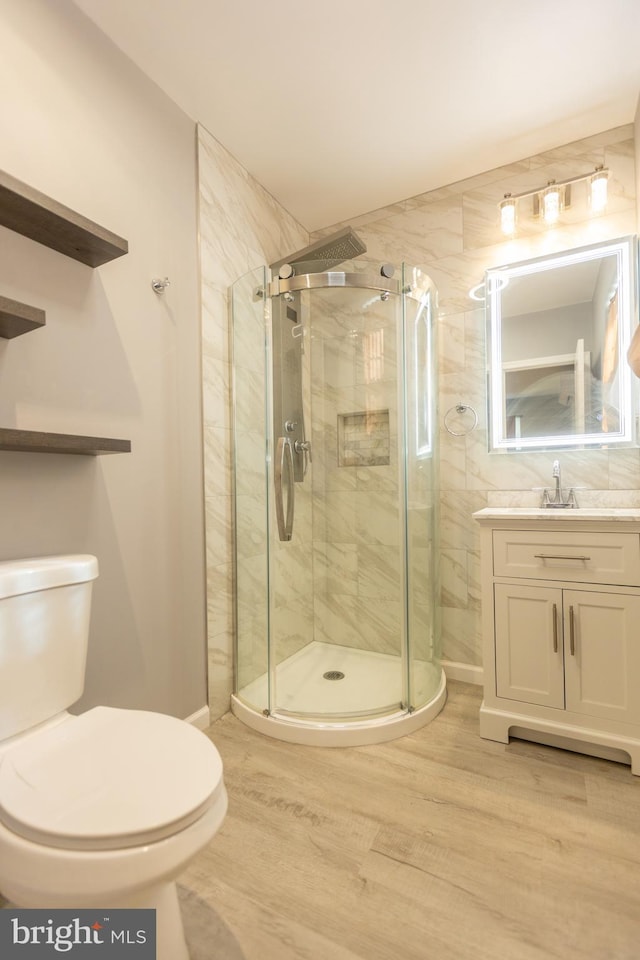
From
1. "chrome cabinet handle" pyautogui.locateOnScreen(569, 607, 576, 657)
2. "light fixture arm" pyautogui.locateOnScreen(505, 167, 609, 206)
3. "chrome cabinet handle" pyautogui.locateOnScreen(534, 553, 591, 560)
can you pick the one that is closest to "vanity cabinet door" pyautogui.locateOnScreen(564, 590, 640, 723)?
"chrome cabinet handle" pyautogui.locateOnScreen(569, 607, 576, 657)

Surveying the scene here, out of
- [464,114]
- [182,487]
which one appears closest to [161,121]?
[464,114]

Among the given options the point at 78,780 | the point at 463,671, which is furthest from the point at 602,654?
the point at 78,780

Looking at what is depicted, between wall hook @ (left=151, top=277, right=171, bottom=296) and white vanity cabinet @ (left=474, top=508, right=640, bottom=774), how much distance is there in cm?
151

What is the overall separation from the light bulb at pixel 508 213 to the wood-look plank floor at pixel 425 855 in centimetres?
228

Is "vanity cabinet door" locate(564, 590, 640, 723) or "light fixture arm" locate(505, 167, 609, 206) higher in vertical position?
"light fixture arm" locate(505, 167, 609, 206)

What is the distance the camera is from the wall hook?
173 centimetres

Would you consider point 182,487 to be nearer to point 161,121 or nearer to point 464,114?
point 161,121

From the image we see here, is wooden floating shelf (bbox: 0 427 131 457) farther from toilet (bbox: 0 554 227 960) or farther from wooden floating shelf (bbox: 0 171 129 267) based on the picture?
wooden floating shelf (bbox: 0 171 129 267)

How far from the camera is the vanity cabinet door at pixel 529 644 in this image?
5.68 feet

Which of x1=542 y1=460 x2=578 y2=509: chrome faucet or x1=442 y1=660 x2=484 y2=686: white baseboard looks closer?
x1=542 y1=460 x2=578 y2=509: chrome faucet

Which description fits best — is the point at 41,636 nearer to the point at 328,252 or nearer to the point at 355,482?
the point at 355,482

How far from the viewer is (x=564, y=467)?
2148 millimetres

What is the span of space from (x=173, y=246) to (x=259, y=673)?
1823 mm

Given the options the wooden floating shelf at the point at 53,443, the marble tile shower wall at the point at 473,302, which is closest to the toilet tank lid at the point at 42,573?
the wooden floating shelf at the point at 53,443
